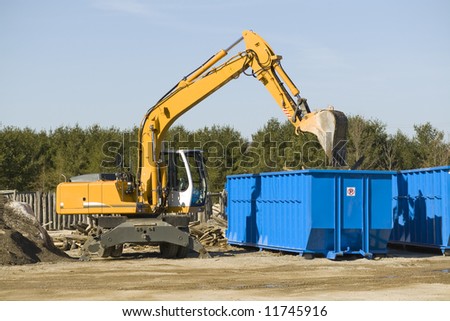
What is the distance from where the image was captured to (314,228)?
869 inches

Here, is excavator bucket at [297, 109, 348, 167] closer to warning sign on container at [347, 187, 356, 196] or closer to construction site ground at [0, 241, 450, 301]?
warning sign on container at [347, 187, 356, 196]

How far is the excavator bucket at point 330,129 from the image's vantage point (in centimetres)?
2109

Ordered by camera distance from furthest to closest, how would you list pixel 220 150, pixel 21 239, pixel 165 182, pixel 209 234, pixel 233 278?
pixel 220 150
pixel 209 234
pixel 165 182
pixel 21 239
pixel 233 278

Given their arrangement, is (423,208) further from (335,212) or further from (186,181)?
(186,181)

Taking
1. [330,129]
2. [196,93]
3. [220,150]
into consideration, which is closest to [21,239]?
[196,93]

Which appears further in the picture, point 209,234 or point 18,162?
point 18,162

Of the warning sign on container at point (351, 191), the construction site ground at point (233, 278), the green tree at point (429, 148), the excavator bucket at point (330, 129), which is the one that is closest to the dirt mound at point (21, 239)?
the construction site ground at point (233, 278)

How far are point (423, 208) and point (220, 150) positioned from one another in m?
32.4

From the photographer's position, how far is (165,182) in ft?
77.0

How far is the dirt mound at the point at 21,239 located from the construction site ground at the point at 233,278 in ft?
1.28

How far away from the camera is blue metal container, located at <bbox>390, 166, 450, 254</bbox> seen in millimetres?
23172

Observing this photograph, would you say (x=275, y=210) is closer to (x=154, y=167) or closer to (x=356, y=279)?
(x=154, y=167)

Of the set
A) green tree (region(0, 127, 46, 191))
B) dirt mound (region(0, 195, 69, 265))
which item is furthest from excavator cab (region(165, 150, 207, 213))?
green tree (region(0, 127, 46, 191))

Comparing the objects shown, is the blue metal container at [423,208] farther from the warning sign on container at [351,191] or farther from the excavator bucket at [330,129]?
the excavator bucket at [330,129]
